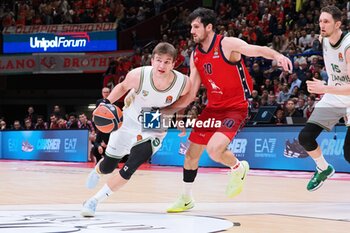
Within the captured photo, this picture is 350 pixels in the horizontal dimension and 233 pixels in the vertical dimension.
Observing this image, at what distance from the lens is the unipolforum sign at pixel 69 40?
95.4 ft

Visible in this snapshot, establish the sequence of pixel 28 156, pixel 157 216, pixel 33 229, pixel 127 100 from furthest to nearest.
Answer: pixel 28 156
pixel 127 100
pixel 157 216
pixel 33 229

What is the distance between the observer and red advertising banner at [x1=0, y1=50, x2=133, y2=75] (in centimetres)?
2895

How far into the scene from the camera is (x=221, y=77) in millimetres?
7859

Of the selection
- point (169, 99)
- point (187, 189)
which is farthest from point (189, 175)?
point (169, 99)

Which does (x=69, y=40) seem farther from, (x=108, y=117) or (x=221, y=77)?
(x=108, y=117)

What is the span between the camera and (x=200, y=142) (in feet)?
26.2

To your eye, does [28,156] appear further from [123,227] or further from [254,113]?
[123,227]

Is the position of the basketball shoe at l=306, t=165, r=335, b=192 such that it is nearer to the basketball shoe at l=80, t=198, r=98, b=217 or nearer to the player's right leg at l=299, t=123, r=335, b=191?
the player's right leg at l=299, t=123, r=335, b=191

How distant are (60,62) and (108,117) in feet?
74.3

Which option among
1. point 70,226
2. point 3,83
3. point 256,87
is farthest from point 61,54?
point 70,226

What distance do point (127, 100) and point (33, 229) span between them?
2.40 metres

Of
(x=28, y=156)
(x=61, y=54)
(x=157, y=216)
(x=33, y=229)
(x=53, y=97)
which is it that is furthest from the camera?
(x=53, y=97)

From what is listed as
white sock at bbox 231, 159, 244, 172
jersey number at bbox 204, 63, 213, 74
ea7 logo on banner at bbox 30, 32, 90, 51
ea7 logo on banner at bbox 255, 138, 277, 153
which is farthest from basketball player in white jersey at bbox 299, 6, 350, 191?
ea7 logo on banner at bbox 30, 32, 90, 51

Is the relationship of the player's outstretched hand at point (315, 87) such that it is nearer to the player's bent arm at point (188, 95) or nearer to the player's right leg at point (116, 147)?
the player's bent arm at point (188, 95)
